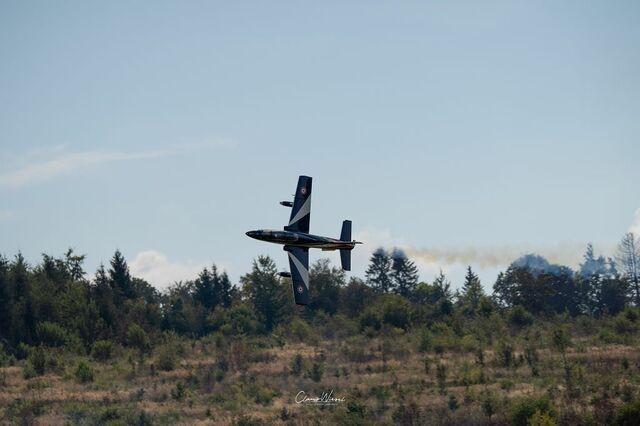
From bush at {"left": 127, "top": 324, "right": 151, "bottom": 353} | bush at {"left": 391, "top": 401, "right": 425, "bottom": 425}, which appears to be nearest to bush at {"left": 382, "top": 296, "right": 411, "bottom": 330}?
bush at {"left": 127, "top": 324, "right": 151, "bottom": 353}

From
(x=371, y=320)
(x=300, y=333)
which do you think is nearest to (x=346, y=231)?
(x=300, y=333)

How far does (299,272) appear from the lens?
58812 millimetres

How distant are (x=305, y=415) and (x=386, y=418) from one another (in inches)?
230

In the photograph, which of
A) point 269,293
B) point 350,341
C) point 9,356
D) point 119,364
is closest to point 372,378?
point 350,341

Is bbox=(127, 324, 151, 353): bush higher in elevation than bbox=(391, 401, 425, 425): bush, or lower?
higher

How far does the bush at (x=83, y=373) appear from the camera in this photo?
2982 inches

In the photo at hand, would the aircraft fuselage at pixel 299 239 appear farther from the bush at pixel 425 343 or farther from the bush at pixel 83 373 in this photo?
the bush at pixel 83 373

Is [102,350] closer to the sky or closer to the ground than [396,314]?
closer to the ground

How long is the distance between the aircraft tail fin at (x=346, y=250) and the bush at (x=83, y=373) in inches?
1088

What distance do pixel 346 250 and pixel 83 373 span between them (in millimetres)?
28665

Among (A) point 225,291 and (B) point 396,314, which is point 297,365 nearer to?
(B) point 396,314

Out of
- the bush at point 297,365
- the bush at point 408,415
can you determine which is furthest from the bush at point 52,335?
the bush at point 408,415

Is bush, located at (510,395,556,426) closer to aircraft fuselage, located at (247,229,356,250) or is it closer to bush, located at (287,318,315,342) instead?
aircraft fuselage, located at (247,229,356,250)

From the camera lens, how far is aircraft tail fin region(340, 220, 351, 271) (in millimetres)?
60406
